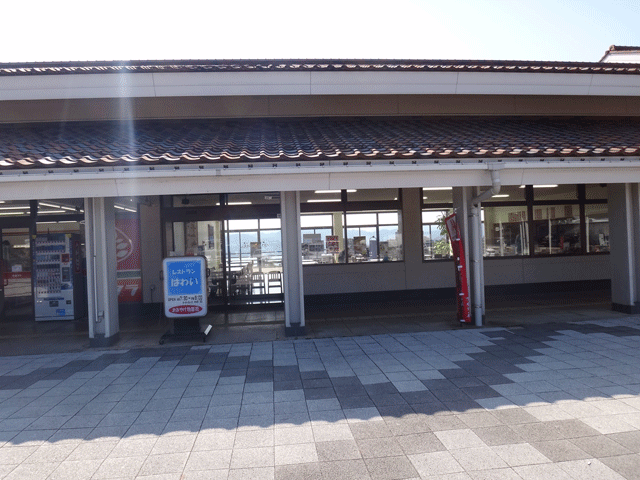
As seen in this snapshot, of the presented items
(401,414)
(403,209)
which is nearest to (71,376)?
(401,414)

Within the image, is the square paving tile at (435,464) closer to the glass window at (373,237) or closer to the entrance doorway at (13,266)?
the glass window at (373,237)

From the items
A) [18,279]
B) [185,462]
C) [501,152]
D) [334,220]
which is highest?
[501,152]

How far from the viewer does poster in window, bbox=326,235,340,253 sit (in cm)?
1080

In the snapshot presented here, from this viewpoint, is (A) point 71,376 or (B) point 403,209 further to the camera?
(B) point 403,209

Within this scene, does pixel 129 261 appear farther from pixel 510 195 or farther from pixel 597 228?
pixel 597 228

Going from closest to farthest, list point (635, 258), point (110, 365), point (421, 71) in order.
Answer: point (110, 365) → point (635, 258) → point (421, 71)

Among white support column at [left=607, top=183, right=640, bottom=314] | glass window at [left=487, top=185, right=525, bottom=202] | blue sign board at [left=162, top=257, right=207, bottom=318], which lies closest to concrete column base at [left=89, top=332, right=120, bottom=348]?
blue sign board at [left=162, top=257, right=207, bottom=318]

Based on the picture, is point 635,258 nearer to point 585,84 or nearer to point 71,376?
point 585,84

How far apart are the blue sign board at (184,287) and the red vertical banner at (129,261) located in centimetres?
309

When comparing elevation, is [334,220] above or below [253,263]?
above

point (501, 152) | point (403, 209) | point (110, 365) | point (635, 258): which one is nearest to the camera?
point (110, 365)

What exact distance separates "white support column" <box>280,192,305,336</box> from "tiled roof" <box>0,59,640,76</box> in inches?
128

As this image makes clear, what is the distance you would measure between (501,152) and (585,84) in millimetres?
4575

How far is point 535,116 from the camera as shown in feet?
33.4
